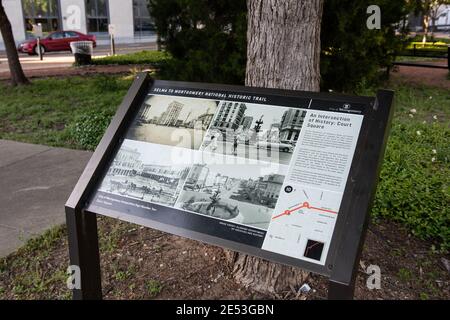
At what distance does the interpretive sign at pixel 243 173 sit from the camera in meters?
1.81

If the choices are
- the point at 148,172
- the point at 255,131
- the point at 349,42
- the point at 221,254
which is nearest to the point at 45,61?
the point at 349,42

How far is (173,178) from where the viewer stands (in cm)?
219

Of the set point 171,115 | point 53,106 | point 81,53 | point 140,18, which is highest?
point 140,18

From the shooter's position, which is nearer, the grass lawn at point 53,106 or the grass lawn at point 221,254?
the grass lawn at point 221,254

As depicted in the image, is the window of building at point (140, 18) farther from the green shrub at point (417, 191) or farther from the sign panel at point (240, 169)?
the sign panel at point (240, 169)

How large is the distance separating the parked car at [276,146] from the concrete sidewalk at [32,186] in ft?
7.18

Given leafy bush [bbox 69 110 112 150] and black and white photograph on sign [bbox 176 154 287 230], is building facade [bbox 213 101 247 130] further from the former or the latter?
leafy bush [bbox 69 110 112 150]

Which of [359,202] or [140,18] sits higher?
[140,18]

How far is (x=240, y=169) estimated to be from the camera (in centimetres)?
207

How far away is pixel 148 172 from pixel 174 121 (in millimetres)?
311

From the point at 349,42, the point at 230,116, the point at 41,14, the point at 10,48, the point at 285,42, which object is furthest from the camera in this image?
the point at 41,14

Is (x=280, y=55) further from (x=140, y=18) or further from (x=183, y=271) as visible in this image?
(x=140, y=18)

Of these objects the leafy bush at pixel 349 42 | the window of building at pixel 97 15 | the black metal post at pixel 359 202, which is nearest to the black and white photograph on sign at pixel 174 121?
the black metal post at pixel 359 202
